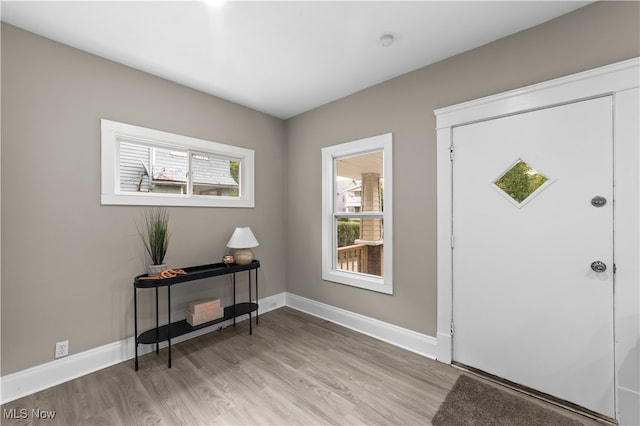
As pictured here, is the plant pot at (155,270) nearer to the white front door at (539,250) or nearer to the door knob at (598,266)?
the white front door at (539,250)

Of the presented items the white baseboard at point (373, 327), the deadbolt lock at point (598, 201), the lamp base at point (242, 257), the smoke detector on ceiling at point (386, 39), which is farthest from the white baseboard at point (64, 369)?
the deadbolt lock at point (598, 201)

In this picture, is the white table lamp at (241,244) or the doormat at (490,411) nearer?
the doormat at (490,411)

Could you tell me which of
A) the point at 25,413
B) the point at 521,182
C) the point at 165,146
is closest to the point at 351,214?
the point at 521,182

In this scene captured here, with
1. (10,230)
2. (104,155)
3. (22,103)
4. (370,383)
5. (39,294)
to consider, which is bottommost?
(370,383)

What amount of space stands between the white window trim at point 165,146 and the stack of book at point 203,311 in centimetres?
104

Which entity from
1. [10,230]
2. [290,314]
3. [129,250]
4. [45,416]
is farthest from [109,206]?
[290,314]

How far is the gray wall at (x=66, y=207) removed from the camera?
1.97 m

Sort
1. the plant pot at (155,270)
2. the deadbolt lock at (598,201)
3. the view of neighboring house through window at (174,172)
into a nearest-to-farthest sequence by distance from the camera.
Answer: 1. the deadbolt lock at (598,201)
2. the plant pot at (155,270)
3. the view of neighboring house through window at (174,172)

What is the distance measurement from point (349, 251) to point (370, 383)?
1496 mm

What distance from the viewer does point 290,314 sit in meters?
3.55

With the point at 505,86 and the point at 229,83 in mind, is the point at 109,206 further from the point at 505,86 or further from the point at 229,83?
the point at 505,86

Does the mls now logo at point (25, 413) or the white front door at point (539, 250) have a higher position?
the white front door at point (539, 250)

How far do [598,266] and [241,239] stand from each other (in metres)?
2.98

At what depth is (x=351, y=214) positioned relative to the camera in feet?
10.7
